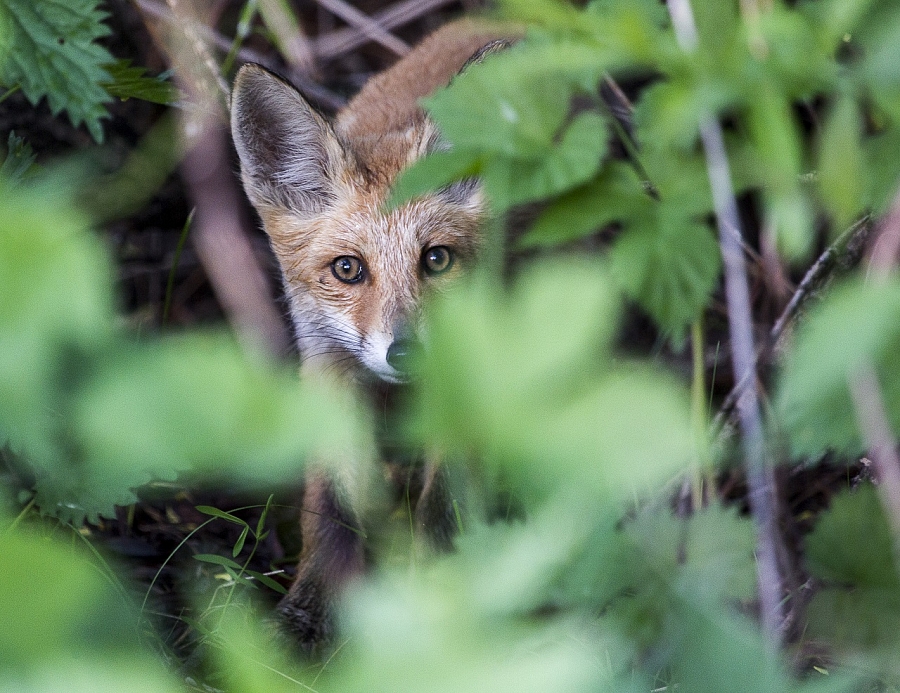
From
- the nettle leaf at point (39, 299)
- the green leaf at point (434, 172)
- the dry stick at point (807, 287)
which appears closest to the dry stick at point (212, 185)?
the green leaf at point (434, 172)

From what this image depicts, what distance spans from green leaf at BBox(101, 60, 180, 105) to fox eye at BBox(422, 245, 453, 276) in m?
0.91

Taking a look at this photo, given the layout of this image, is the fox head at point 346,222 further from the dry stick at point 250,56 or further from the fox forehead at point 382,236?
the dry stick at point 250,56

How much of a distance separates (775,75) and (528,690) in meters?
0.94

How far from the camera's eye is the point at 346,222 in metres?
2.93

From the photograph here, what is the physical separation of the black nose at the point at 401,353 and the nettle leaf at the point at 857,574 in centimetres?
115

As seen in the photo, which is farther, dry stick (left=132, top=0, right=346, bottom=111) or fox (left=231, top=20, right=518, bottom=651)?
dry stick (left=132, top=0, right=346, bottom=111)

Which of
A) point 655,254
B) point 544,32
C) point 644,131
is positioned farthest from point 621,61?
point 655,254

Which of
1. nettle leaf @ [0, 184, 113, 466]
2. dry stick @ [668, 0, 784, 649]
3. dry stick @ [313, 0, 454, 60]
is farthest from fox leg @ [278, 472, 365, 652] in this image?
dry stick @ [313, 0, 454, 60]

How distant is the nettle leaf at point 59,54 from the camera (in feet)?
6.86

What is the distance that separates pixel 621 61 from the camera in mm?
1261

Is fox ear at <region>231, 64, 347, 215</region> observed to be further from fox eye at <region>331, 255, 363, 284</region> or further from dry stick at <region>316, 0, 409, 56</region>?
dry stick at <region>316, 0, 409, 56</region>

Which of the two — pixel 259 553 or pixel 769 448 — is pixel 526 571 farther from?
pixel 259 553

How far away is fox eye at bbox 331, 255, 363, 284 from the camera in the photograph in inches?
112

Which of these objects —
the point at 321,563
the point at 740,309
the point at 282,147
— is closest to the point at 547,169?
the point at 740,309
